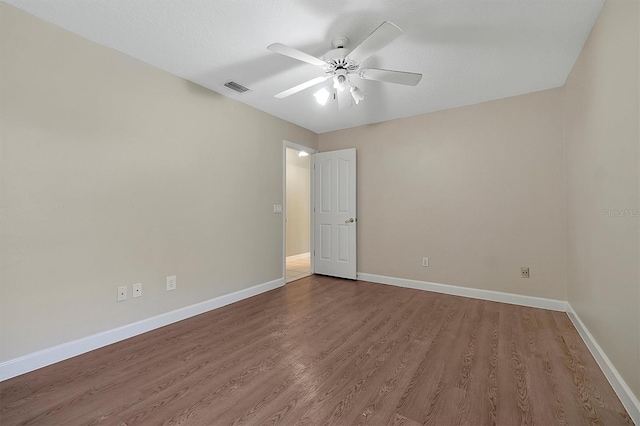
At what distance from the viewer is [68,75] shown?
2055mm

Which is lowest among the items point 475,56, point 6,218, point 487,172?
point 6,218

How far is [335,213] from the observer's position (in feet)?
14.7

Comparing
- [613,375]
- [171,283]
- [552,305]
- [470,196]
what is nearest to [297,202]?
[470,196]

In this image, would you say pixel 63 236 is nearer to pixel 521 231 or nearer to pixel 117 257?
pixel 117 257

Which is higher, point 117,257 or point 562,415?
point 117,257

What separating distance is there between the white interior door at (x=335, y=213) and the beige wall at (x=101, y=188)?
162 centimetres

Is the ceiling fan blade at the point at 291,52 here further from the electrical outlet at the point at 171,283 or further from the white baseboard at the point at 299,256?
the white baseboard at the point at 299,256

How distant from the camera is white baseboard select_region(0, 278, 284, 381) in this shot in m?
1.81

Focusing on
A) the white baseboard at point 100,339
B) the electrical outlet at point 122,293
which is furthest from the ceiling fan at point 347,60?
the white baseboard at point 100,339

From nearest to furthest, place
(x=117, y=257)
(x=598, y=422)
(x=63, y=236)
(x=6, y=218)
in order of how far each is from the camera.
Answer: (x=598, y=422), (x=6, y=218), (x=63, y=236), (x=117, y=257)

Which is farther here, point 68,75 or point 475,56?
point 475,56

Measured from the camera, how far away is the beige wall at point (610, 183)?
1.42m

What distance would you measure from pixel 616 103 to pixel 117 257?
144 inches

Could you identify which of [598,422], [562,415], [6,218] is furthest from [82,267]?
[598,422]
